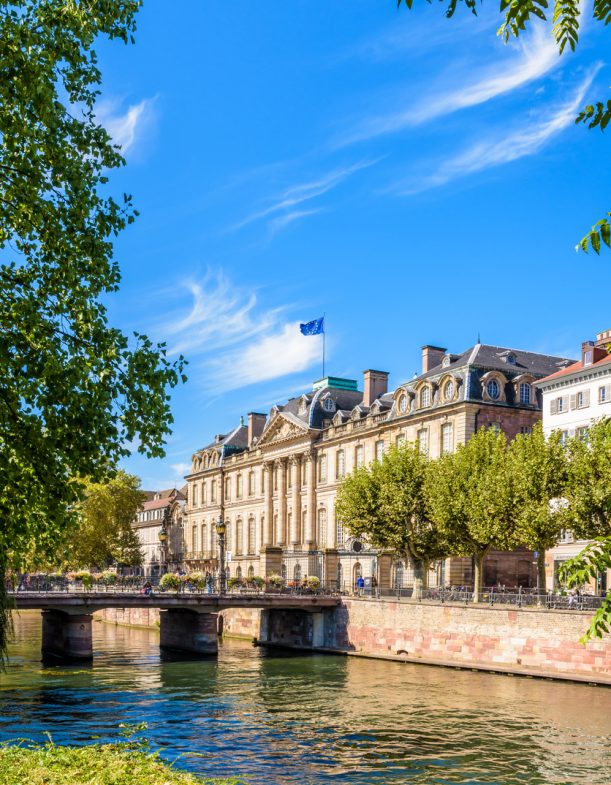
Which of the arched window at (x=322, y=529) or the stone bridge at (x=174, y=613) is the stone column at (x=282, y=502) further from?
the stone bridge at (x=174, y=613)

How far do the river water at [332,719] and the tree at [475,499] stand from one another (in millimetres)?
7968

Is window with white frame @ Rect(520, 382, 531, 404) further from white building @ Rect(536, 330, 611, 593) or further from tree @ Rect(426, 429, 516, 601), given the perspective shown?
tree @ Rect(426, 429, 516, 601)

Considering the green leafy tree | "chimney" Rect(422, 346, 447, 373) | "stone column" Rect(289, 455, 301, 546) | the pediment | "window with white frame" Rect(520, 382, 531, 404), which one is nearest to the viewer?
Result: the green leafy tree

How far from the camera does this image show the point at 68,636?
53.4 metres

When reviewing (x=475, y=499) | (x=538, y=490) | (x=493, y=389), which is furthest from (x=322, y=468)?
(x=538, y=490)

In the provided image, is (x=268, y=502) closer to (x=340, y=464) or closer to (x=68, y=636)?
(x=340, y=464)

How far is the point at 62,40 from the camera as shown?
14500 millimetres

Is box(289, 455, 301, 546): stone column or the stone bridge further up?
box(289, 455, 301, 546): stone column

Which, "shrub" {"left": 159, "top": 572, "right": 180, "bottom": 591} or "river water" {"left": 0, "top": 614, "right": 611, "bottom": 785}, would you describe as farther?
"shrub" {"left": 159, "top": 572, "right": 180, "bottom": 591}

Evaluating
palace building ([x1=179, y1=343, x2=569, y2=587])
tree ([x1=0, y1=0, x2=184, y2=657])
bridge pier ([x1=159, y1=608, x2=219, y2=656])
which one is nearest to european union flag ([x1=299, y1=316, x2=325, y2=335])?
palace building ([x1=179, y1=343, x2=569, y2=587])

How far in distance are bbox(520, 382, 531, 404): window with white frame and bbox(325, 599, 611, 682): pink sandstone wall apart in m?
20.1

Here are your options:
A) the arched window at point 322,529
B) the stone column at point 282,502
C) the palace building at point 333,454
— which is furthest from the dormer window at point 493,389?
the stone column at point 282,502

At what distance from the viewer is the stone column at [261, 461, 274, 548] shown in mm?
97000

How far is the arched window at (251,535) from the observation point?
10156cm
